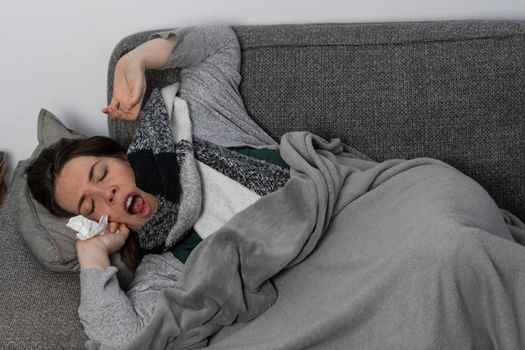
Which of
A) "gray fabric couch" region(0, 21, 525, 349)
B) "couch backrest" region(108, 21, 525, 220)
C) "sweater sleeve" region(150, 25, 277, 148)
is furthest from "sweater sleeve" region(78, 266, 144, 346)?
"couch backrest" region(108, 21, 525, 220)

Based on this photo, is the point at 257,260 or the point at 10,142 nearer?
the point at 257,260

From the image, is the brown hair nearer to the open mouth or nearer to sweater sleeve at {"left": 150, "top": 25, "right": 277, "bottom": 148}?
the open mouth

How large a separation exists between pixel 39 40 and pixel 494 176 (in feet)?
3.83

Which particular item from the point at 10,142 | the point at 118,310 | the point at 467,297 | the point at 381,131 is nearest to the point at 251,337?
the point at 118,310

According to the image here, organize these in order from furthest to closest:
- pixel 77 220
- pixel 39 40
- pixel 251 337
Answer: pixel 39 40, pixel 77 220, pixel 251 337

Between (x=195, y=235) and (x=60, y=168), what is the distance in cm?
34

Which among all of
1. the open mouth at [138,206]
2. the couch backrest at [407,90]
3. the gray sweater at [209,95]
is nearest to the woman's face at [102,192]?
the open mouth at [138,206]

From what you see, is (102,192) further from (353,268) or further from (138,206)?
(353,268)

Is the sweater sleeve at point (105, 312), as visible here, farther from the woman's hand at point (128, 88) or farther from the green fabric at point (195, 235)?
the woman's hand at point (128, 88)

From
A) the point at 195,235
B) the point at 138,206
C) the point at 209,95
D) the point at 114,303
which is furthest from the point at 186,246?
the point at 209,95

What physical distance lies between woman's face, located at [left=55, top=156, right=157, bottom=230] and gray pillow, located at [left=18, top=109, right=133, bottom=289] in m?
0.05

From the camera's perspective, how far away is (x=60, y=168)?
5.00 feet

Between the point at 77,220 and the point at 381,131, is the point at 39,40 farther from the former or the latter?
the point at 381,131

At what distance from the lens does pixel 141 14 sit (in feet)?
5.53
